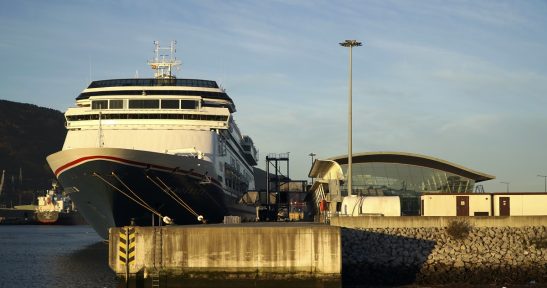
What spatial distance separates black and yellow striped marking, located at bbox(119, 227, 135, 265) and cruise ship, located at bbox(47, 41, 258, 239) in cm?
934

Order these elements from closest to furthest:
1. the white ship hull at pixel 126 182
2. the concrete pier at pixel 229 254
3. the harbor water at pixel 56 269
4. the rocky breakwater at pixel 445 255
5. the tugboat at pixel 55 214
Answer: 1. the concrete pier at pixel 229 254
2. the rocky breakwater at pixel 445 255
3. the harbor water at pixel 56 269
4. the white ship hull at pixel 126 182
5. the tugboat at pixel 55 214

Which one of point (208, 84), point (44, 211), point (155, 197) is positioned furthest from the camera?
point (44, 211)

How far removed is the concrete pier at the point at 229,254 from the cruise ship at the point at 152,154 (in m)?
9.28

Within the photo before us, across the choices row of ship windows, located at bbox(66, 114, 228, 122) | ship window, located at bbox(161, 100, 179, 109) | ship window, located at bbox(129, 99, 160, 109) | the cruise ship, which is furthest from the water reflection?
ship window, located at bbox(161, 100, 179, 109)

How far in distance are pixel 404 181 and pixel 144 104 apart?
21533mm

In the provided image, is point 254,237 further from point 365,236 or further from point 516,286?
point 516,286

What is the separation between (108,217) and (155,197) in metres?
3.32

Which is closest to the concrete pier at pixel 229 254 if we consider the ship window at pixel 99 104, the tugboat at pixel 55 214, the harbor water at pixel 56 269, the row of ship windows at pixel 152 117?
the harbor water at pixel 56 269

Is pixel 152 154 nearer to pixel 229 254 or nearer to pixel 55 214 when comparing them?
pixel 229 254

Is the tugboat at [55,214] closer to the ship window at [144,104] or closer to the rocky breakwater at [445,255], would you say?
the ship window at [144,104]

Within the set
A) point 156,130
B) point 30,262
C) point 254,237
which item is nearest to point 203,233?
point 254,237

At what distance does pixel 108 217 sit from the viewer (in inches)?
1924

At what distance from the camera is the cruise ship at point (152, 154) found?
153 ft

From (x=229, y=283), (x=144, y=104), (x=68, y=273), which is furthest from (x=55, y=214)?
(x=229, y=283)
